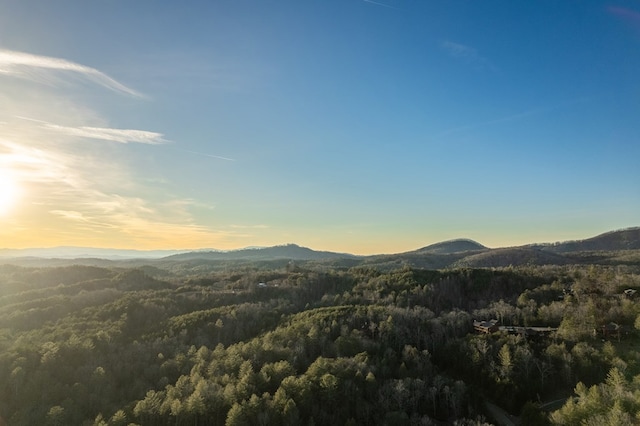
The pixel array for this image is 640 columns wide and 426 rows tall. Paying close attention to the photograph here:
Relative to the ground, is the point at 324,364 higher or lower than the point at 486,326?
lower

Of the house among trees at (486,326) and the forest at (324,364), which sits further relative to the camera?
the house among trees at (486,326)

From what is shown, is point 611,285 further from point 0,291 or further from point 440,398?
point 0,291

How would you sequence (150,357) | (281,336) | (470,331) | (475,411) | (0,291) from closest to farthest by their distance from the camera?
1. (475,411)
2. (150,357)
3. (281,336)
4. (470,331)
5. (0,291)

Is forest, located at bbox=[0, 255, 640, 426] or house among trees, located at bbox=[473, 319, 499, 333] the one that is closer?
forest, located at bbox=[0, 255, 640, 426]

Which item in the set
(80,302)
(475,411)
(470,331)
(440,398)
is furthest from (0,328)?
(470,331)
